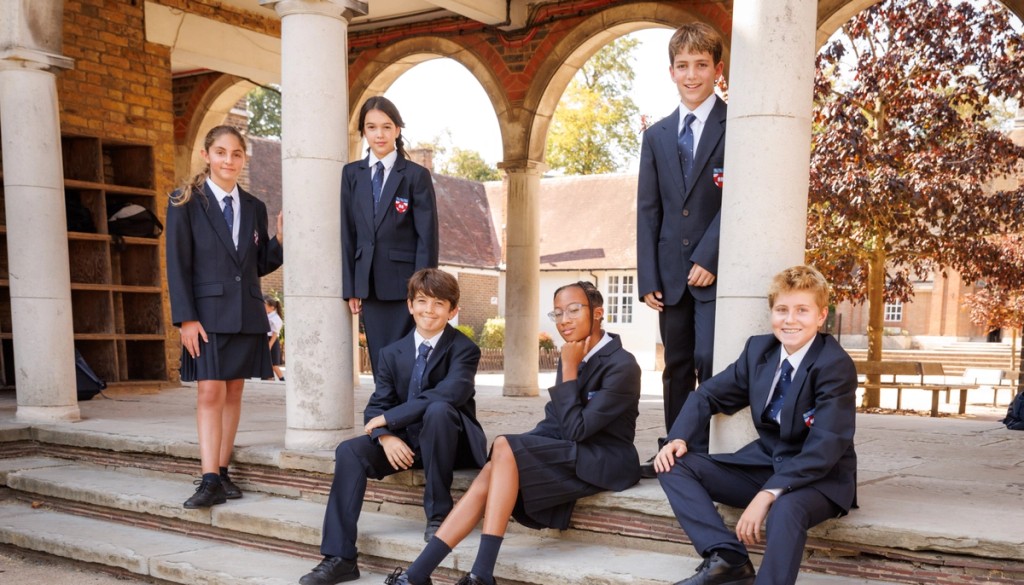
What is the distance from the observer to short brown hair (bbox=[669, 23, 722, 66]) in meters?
3.53

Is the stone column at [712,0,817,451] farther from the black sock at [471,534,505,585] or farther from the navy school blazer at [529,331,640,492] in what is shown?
the black sock at [471,534,505,585]

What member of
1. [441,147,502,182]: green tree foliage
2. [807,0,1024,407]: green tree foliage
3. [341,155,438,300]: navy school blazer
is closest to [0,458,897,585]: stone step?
[341,155,438,300]: navy school blazer

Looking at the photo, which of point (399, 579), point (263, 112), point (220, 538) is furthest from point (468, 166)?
point (399, 579)

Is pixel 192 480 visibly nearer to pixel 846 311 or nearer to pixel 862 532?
pixel 862 532

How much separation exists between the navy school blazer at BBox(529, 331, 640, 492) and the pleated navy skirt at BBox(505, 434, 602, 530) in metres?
0.05

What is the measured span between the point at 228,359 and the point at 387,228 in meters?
1.03

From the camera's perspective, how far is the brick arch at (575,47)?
841 cm

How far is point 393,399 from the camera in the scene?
4.00 metres

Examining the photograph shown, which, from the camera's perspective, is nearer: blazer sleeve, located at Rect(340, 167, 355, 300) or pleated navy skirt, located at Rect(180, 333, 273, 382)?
pleated navy skirt, located at Rect(180, 333, 273, 382)

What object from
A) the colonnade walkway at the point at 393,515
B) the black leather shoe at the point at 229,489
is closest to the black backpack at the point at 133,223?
the colonnade walkway at the point at 393,515

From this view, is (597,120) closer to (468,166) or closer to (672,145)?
(468,166)

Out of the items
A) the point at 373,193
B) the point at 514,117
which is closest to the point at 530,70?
the point at 514,117

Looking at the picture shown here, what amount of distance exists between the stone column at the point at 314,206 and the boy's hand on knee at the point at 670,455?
2.05 metres

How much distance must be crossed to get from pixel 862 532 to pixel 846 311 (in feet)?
101
